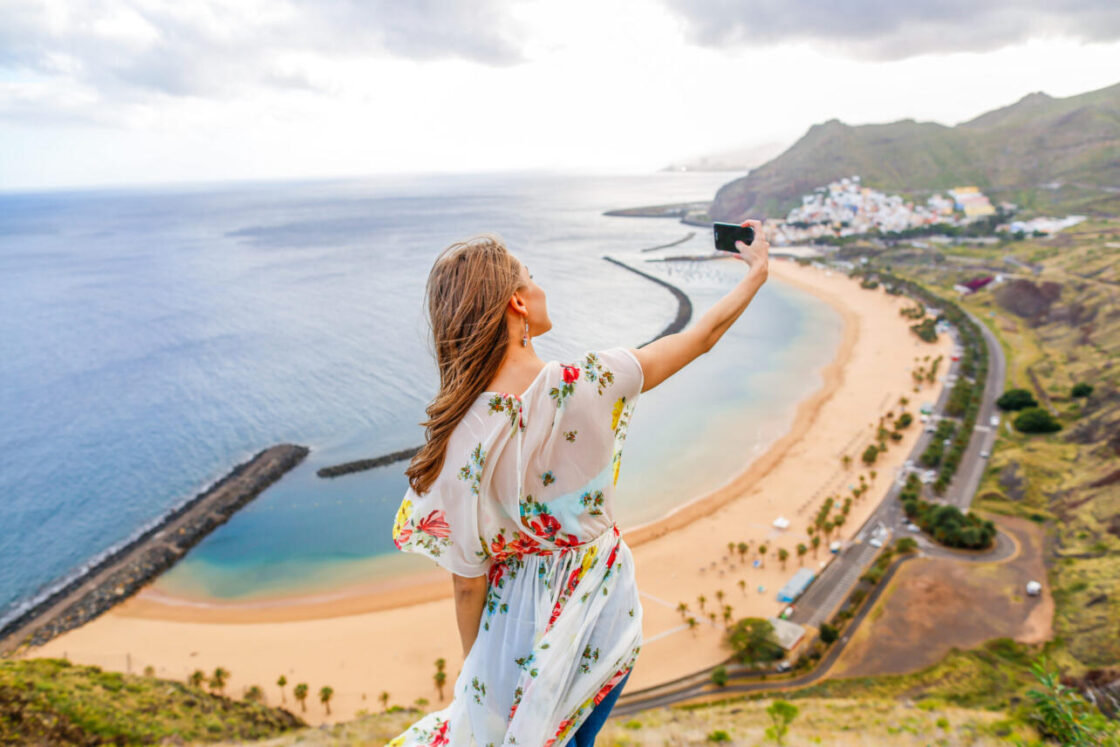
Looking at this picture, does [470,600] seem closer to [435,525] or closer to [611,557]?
[435,525]

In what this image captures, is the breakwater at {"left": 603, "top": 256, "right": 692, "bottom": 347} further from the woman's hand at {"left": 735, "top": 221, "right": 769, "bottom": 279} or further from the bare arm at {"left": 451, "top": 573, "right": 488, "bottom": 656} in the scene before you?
the bare arm at {"left": 451, "top": 573, "right": 488, "bottom": 656}

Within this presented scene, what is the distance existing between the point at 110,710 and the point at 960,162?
4102 inches

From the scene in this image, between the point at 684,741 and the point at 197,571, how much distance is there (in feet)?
54.4

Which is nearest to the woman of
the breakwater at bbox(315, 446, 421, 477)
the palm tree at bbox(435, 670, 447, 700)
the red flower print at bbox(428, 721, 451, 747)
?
the red flower print at bbox(428, 721, 451, 747)

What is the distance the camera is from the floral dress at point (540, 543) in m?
1.49

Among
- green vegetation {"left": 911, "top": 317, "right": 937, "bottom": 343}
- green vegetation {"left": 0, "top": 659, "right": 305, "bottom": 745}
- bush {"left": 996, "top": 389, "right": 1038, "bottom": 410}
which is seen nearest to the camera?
green vegetation {"left": 0, "top": 659, "right": 305, "bottom": 745}

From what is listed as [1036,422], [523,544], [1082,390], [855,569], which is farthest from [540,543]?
[1082,390]

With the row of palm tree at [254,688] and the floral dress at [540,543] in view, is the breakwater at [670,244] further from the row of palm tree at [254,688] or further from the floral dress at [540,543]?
the floral dress at [540,543]

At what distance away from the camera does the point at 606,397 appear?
153 cm

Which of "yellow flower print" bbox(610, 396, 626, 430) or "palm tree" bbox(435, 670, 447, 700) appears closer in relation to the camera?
"yellow flower print" bbox(610, 396, 626, 430)

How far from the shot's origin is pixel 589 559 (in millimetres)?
1723

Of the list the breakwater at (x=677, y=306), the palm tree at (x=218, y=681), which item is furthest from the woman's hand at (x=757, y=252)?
the breakwater at (x=677, y=306)

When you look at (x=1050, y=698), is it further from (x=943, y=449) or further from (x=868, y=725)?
(x=943, y=449)

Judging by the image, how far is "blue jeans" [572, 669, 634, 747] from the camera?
188cm
